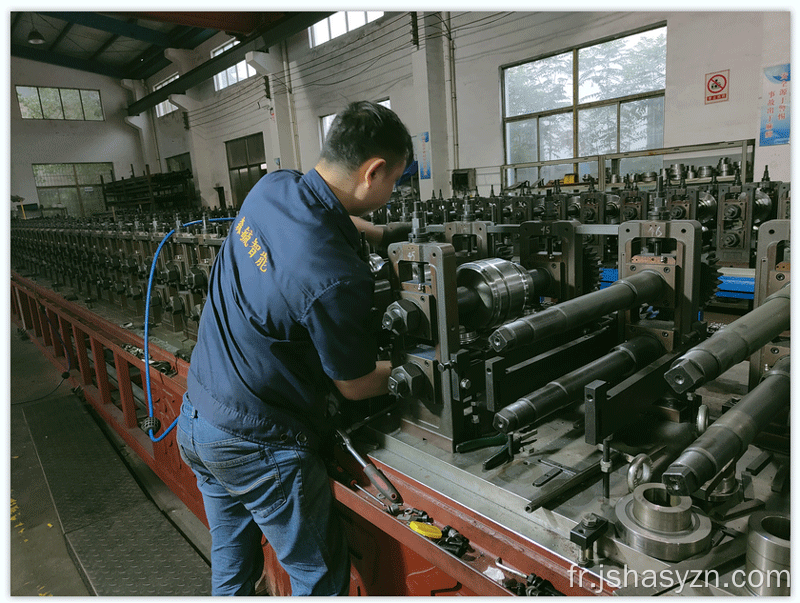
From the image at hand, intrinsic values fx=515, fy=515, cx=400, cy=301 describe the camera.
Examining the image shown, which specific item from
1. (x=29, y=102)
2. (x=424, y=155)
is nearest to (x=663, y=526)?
(x=424, y=155)

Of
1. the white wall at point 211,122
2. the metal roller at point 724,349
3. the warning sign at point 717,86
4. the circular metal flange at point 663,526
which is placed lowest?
the circular metal flange at point 663,526

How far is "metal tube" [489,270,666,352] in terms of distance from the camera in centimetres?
86

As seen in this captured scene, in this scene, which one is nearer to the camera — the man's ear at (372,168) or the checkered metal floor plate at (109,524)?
the man's ear at (372,168)

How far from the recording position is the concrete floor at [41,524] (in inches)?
83.0

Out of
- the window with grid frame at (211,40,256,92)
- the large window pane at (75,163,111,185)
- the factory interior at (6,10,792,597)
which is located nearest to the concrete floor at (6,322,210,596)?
the factory interior at (6,10,792,597)

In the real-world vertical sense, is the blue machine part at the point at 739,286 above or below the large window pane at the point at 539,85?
below

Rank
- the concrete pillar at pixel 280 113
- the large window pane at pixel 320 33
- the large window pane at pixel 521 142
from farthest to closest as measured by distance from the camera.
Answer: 1. the concrete pillar at pixel 280 113
2. the large window pane at pixel 320 33
3. the large window pane at pixel 521 142

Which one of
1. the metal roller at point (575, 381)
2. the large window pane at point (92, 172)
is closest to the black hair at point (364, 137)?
the metal roller at point (575, 381)

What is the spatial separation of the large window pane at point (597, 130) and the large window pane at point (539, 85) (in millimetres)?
304

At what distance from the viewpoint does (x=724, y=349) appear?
695 millimetres

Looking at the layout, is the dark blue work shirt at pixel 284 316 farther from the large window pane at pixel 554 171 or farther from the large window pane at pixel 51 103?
the large window pane at pixel 51 103

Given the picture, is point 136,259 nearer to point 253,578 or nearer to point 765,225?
point 253,578

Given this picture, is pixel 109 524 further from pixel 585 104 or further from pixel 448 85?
pixel 448 85

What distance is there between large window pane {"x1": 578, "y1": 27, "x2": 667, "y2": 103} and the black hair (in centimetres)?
527
